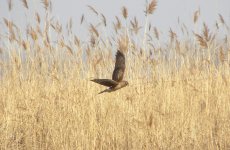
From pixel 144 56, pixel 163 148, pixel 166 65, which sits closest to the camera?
pixel 163 148

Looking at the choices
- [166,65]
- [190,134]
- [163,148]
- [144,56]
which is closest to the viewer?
[163,148]

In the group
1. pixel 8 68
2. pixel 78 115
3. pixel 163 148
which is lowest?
pixel 163 148

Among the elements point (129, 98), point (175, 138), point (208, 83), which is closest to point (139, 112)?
point (129, 98)

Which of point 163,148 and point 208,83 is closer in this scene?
point 163,148

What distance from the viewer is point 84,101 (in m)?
4.46

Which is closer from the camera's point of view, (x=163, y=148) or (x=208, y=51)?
(x=163, y=148)

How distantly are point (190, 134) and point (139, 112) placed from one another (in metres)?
0.52

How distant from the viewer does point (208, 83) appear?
513 cm

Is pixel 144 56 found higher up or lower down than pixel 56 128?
higher up

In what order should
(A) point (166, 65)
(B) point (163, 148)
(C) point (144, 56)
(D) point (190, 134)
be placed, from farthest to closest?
(A) point (166, 65)
(C) point (144, 56)
(D) point (190, 134)
(B) point (163, 148)

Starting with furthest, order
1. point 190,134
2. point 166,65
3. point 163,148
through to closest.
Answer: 1. point 166,65
2. point 190,134
3. point 163,148

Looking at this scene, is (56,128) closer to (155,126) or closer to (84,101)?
(84,101)

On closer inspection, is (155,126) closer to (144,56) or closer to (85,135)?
(85,135)

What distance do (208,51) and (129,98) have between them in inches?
52.3
